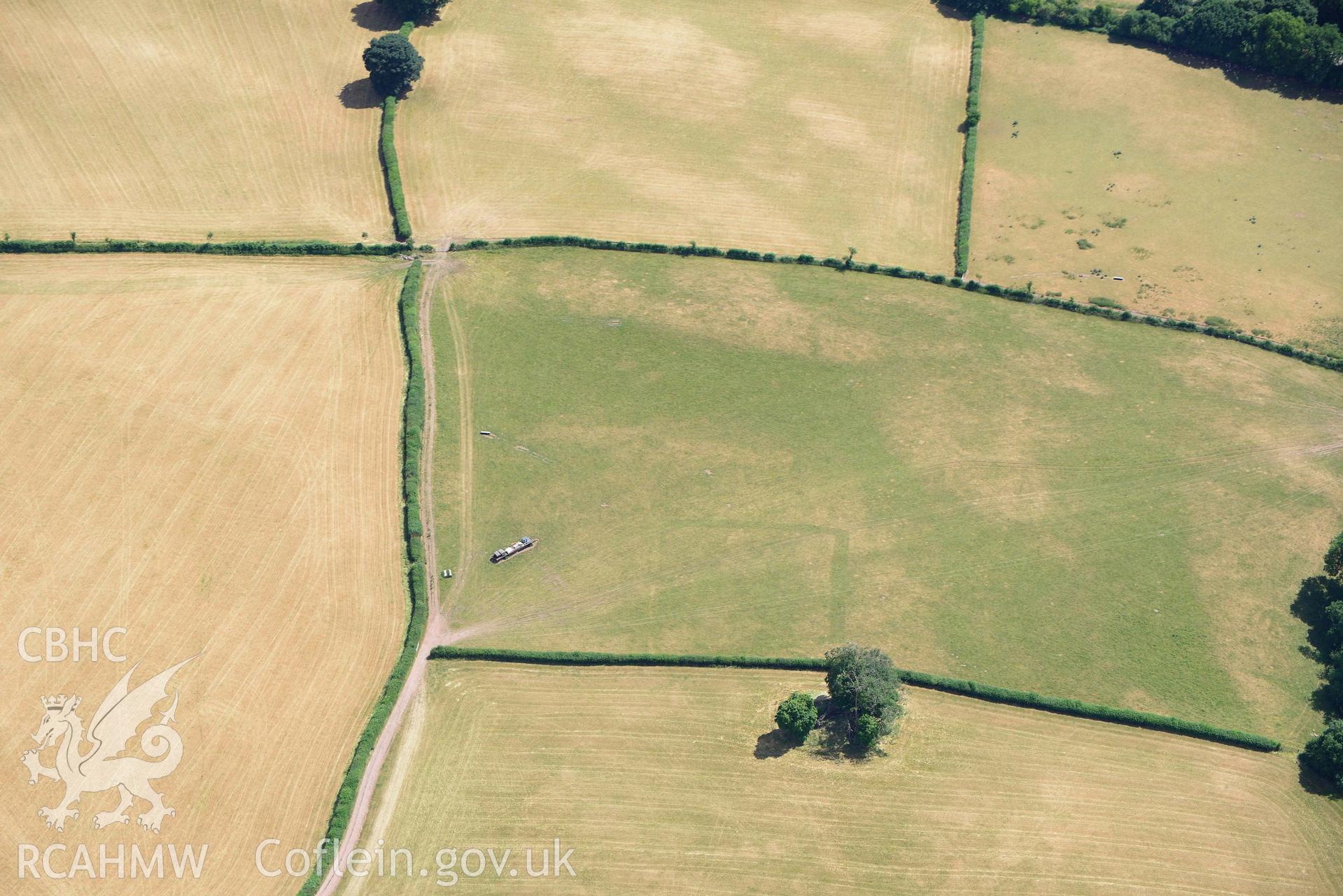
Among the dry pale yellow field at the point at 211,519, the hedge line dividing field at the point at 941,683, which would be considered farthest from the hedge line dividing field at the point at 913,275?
the hedge line dividing field at the point at 941,683

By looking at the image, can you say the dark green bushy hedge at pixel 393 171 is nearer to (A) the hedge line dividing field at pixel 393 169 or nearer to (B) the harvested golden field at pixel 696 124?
(A) the hedge line dividing field at pixel 393 169

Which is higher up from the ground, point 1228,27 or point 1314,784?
point 1228,27

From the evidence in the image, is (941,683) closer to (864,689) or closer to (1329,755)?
(864,689)

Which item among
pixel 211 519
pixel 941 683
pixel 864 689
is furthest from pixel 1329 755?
pixel 211 519

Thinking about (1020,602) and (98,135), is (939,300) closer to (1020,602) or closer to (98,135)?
(1020,602)

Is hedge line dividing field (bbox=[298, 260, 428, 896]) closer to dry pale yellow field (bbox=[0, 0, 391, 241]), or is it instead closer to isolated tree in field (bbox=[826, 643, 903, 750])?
dry pale yellow field (bbox=[0, 0, 391, 241])

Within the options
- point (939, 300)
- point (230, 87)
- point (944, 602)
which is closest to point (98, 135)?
point (230, 87)

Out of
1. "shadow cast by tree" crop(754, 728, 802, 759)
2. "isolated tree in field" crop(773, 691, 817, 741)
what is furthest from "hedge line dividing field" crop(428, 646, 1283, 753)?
"isolated tree in field" crop(773, 691, 817, 741)
